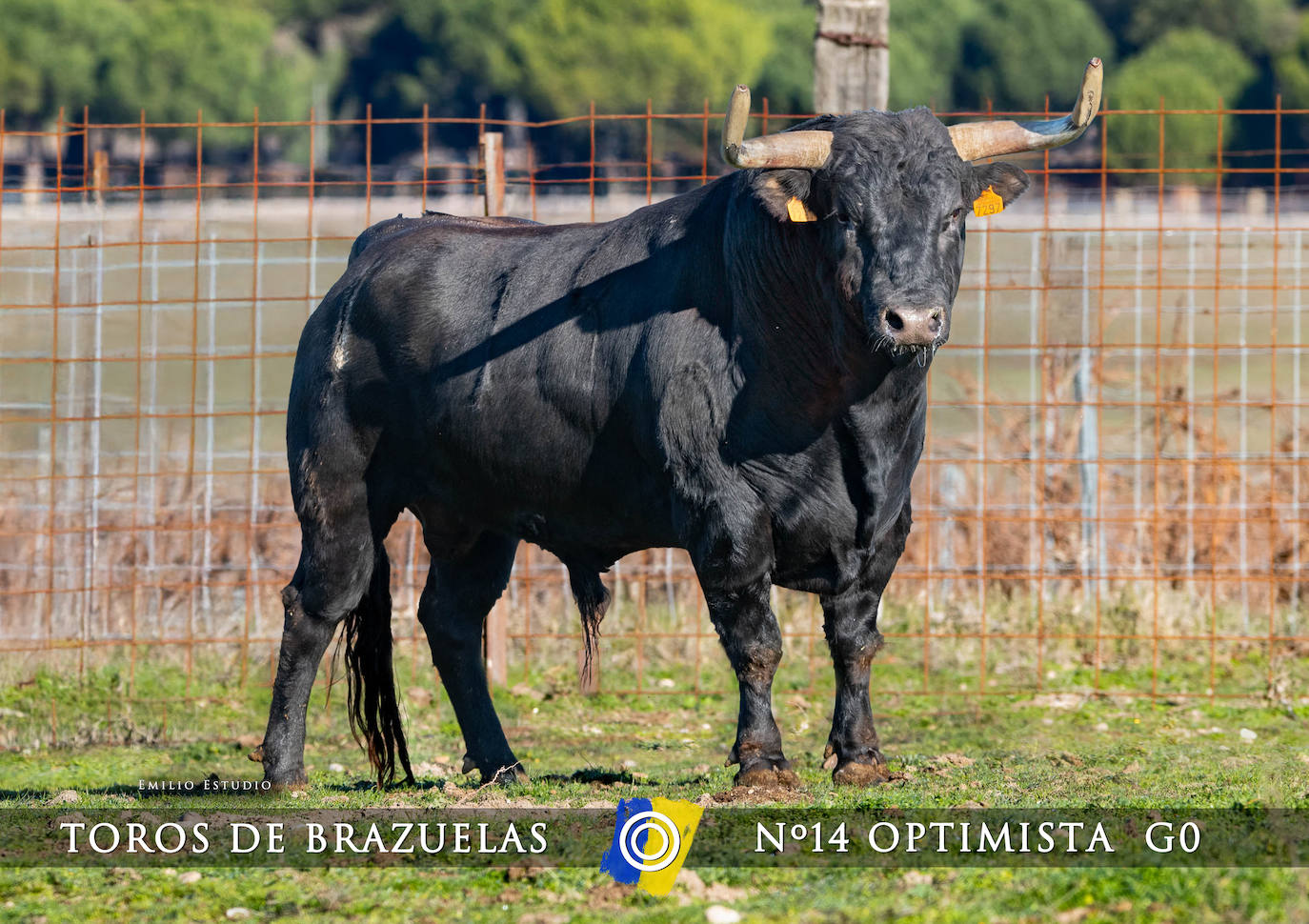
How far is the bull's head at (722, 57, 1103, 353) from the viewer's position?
509 centimetres

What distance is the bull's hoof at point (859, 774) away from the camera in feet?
18.9

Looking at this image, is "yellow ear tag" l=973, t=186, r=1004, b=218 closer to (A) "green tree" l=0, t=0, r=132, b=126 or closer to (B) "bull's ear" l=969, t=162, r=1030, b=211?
(B) "bull's ear" l=969, t=162, r=1030, b=211

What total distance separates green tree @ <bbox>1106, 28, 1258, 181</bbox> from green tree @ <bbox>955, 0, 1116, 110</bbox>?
211cm

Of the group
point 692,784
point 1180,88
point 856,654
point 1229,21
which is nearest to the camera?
point 856,654

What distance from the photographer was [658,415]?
18.7 ft

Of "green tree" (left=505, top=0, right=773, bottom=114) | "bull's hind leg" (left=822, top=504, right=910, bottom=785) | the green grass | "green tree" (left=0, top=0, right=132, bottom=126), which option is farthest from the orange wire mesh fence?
"green tree" (left=0, top=0, right=132, bottom=126)

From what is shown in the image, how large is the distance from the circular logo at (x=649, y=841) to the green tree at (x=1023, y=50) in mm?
62718

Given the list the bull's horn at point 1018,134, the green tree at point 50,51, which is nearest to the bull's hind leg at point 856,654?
the bull's horn at point 1018,134

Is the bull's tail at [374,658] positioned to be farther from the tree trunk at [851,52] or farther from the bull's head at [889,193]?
the tree trunk at [851,52]

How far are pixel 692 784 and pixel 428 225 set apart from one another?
2565 millimetres

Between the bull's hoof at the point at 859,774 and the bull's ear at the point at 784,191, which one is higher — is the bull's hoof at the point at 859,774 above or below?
below

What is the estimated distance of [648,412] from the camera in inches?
227

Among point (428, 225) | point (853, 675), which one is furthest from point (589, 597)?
point (428, 225)

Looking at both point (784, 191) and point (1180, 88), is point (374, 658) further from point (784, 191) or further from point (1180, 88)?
point (1180, 88)
